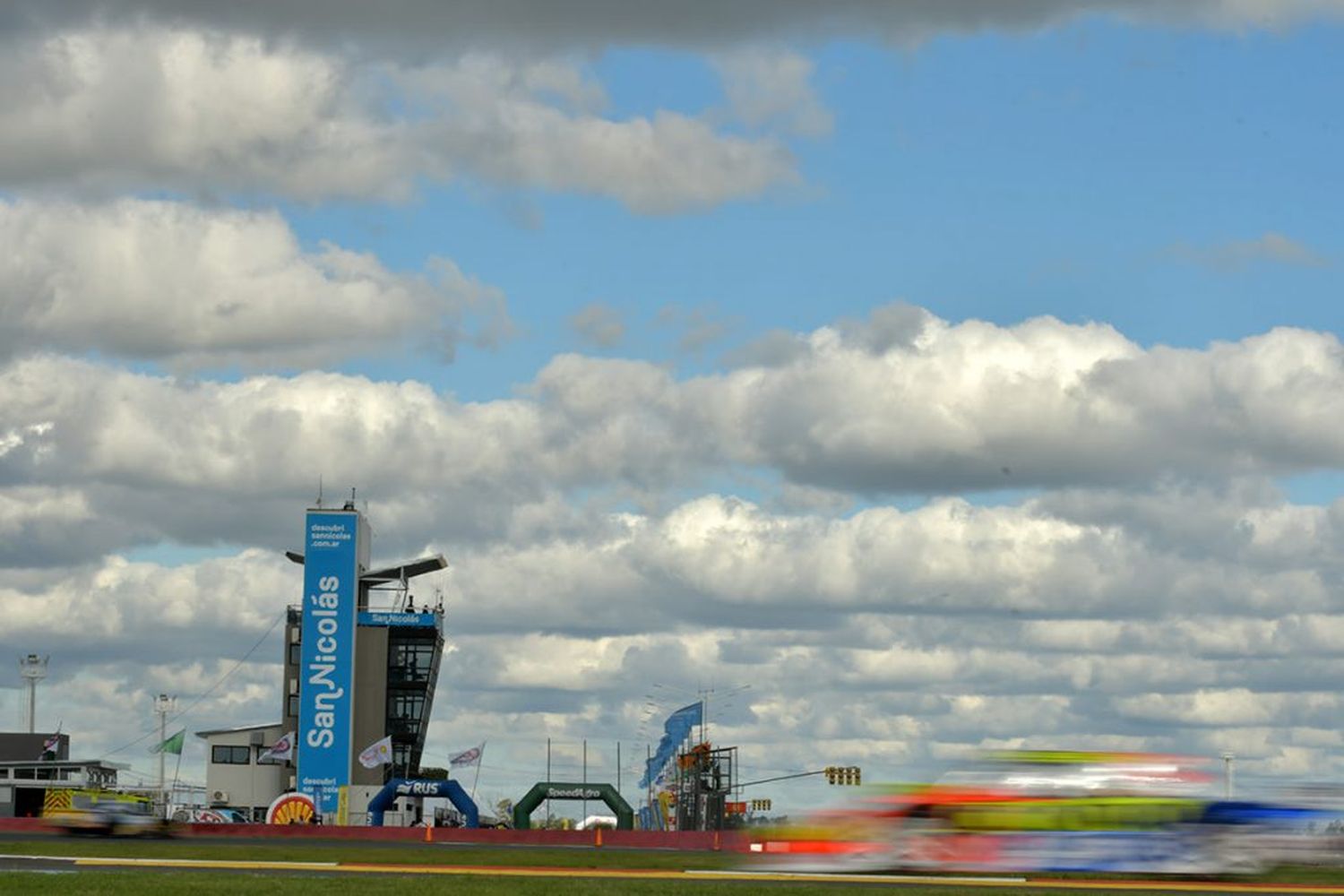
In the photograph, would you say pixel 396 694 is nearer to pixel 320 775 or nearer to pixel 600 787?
pixel 320 775

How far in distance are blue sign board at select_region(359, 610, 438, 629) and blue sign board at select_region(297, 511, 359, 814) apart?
9204 millimetres

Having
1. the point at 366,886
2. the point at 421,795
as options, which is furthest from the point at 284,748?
the point at 366,886

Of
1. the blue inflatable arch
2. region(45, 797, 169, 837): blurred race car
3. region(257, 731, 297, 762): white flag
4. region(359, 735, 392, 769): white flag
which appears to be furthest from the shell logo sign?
region(45, 797, 169, 837): blurred race car

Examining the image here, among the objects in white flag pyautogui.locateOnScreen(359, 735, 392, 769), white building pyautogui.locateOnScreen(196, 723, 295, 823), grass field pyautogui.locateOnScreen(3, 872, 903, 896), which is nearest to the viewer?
grass field pyautogui.locateOnScreen(3, 872, 903, 896)

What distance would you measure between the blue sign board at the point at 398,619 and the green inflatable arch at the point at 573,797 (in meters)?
32.1

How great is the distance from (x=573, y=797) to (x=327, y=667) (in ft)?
86.4

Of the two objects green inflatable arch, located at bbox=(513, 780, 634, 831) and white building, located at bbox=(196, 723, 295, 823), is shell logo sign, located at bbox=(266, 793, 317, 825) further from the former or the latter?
white building, located at bbox=(196, 723, 295, 823)

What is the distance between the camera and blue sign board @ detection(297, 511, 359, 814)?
119312mm

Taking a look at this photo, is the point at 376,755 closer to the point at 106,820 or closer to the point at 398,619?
the point at 398,619

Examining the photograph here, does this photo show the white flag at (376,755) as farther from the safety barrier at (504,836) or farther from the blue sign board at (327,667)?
the safety barrier at (504,836)

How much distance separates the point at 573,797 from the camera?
101m

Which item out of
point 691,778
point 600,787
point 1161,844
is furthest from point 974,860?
point 691,778

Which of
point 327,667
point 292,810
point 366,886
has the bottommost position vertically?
point 366,886

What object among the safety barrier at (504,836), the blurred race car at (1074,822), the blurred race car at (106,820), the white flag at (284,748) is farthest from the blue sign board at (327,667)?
the blurred race car at (1074,822)
